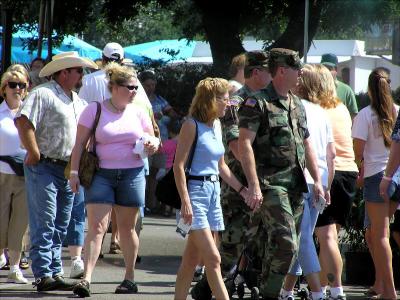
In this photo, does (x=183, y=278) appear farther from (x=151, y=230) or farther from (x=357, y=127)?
(x=151, y=230)

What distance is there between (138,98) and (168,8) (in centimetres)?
1632

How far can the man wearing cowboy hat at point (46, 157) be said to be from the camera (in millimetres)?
9305

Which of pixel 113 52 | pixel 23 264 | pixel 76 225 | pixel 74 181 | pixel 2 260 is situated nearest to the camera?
pixel 74 181

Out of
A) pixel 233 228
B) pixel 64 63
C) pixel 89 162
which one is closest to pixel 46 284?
pixel 89 162

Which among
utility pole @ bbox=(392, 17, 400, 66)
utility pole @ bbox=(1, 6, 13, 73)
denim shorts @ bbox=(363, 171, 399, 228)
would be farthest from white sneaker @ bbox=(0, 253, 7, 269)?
utility pole @ bbox=(392, 17, 400, 66)

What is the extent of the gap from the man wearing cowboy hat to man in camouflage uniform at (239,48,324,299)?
6.61 ft

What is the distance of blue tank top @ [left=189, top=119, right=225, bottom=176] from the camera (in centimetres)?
805

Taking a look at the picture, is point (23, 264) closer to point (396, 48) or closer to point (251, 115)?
point (251, 115)

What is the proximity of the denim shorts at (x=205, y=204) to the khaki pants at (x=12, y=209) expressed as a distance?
8.96ft

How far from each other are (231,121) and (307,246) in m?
1.09

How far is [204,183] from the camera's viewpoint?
8.05 metres

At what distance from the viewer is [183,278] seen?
808cm

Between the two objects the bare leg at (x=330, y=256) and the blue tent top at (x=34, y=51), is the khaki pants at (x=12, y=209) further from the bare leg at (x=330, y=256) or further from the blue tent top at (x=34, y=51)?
the blue tent top at (x=34, y=51)

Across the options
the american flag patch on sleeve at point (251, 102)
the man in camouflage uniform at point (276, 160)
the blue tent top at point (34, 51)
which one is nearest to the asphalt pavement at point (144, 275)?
the man in camouflage uniform at point (276, 160)
